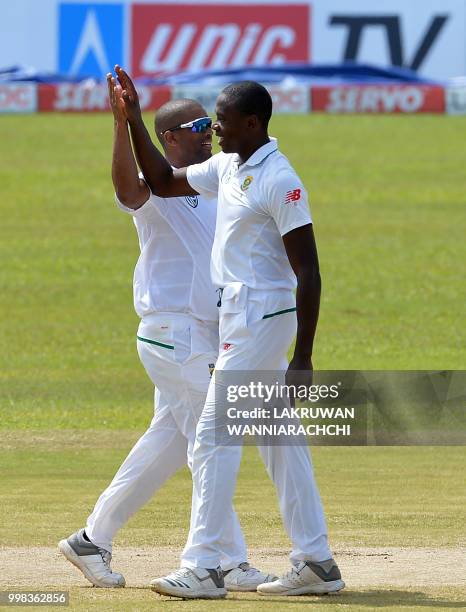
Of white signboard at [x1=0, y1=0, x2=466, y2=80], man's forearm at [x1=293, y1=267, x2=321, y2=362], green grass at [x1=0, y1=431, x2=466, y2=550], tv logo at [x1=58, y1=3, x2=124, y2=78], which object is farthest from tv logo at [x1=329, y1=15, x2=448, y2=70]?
man's forearm at [x1=293, y1=267, x2=321, y2=362]

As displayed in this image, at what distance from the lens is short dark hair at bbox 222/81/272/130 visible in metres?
6.92

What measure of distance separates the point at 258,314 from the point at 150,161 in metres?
0.99

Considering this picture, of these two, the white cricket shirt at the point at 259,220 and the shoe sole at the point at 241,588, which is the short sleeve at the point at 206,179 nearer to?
the white cricket shirt at the point at 259,220

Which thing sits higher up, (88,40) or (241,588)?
(88,40)

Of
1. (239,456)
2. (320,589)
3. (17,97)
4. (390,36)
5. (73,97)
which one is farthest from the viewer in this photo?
(390,36)

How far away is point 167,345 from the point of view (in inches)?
290

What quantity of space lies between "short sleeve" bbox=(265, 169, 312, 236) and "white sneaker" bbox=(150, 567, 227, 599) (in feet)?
4.95

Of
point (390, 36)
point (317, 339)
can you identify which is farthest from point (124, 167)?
point (390, 36)

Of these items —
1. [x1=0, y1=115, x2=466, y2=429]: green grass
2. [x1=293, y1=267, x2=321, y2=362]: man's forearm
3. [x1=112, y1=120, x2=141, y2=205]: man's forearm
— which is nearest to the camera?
[x1=293, y1=267, x2=321, y2=362]: man's forearm

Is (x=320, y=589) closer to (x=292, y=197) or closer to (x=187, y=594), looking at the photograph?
(x=187, y=594)

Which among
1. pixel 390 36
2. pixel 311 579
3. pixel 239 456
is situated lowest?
pixel 311 579

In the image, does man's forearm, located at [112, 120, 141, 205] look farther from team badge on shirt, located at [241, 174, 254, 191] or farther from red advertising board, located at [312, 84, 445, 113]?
red advertising board, located at [312, 84, 445, 113]

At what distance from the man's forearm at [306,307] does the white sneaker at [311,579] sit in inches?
38.0

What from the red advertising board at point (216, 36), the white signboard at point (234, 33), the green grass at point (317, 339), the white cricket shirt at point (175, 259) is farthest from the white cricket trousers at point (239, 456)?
the red advertising board at point (216, 36)
